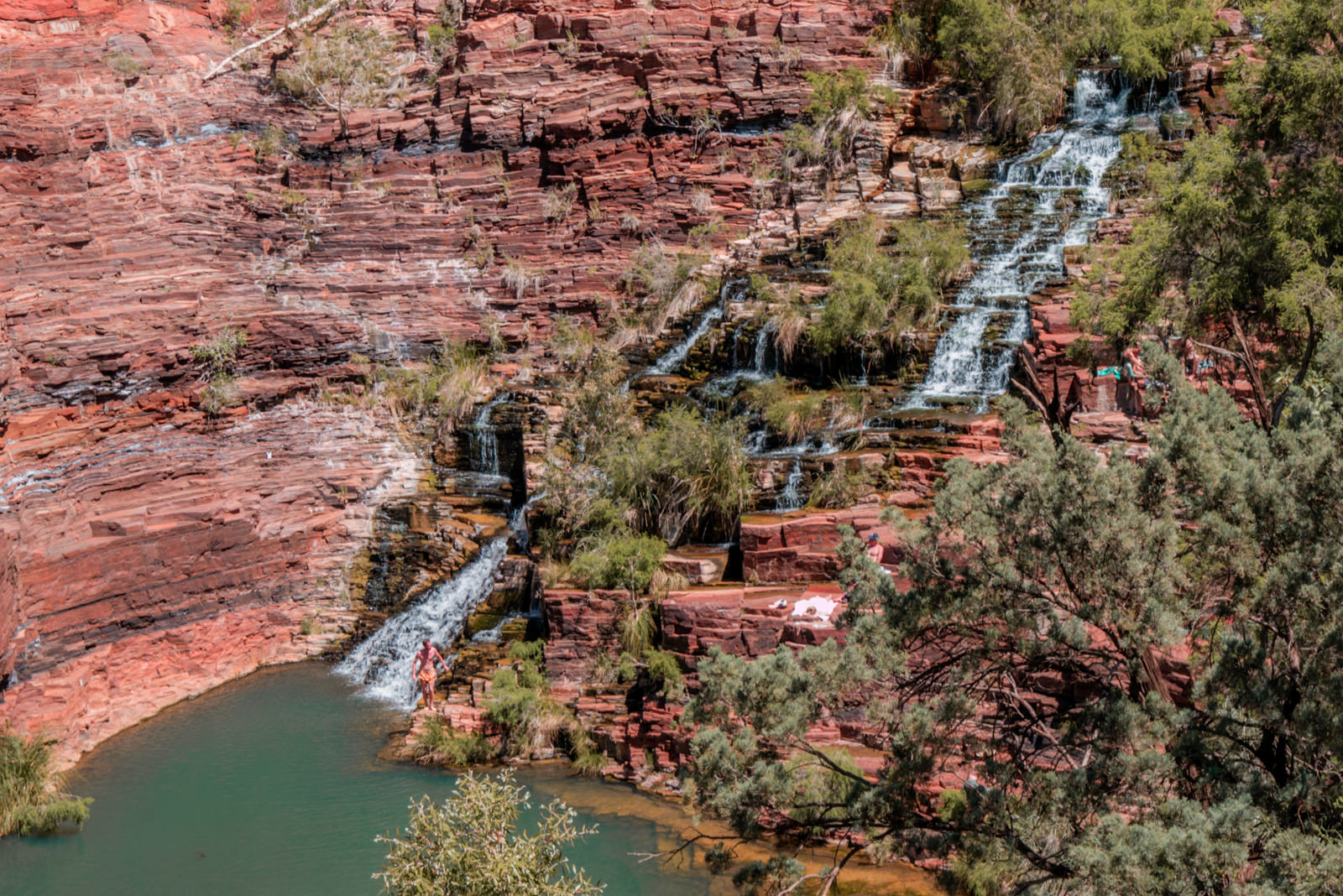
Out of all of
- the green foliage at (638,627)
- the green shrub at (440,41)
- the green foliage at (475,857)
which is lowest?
the green foliage at (638,627)

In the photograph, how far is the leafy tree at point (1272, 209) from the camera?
46.1 feet

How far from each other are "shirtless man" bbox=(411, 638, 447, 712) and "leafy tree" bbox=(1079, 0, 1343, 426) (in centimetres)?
1261

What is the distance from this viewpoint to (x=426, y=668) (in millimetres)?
17922

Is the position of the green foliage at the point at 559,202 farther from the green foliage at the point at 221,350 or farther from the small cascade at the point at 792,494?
the small cascade at the point at 792,494

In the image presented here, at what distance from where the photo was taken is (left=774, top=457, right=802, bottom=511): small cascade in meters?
18.7

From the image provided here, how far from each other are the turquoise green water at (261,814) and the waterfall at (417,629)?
1164mm

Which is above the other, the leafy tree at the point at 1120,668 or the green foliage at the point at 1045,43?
the green foliage at the point at 1045,43

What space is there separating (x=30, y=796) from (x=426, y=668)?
5.74 meters

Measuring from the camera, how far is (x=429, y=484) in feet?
81.3

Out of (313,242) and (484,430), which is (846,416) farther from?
(313,242)

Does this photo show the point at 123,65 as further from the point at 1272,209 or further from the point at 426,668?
the point at 1272,209

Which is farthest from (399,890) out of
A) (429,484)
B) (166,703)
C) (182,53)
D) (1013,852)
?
(182,53)

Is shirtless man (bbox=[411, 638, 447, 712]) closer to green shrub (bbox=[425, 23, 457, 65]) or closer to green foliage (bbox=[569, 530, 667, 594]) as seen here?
green foliage (bbox=[569, 530, 667, 594])

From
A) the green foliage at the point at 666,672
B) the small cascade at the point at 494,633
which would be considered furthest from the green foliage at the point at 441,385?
the green foliage at the point at 666,672
